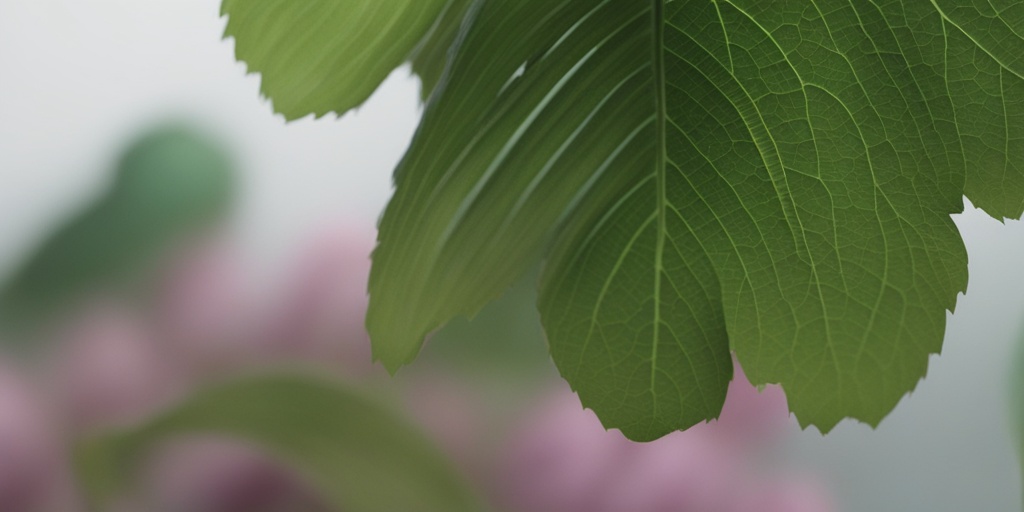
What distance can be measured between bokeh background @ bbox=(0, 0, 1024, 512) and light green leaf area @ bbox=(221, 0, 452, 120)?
91cm

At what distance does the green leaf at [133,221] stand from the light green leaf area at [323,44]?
0.97 meters

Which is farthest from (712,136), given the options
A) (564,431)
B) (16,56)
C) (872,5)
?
(16,56)

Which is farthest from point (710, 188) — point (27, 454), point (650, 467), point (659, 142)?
point (27, 454)

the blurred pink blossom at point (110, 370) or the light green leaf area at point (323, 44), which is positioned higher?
the light green leaf area at point (323, 44)

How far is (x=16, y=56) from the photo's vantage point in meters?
1.07

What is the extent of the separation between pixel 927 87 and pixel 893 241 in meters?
0.03

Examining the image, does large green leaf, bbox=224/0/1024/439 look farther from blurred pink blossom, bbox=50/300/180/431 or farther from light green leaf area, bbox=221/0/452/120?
blurred pink blossom, bbox=50/300/180/431

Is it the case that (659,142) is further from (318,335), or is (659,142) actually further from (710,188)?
(318,335)

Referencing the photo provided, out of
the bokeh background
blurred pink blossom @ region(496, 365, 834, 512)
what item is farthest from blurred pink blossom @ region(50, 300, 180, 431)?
blurred pink blossom @ region(496, 365, 834, 512)

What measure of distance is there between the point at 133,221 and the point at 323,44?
39.7 inches

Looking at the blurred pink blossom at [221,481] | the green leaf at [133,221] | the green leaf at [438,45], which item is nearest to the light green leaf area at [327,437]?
the blurred pink blossom at [221,481]

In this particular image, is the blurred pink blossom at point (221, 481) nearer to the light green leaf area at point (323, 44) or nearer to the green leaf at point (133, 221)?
the green leaf at point (133, 221)

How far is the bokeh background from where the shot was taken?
1095 millimetres

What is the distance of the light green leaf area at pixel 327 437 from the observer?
113 cm
